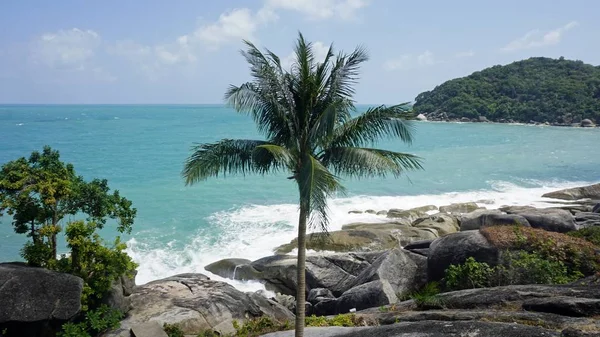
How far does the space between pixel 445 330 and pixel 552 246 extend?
6.94 meters

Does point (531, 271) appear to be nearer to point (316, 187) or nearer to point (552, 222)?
point (316, 187)

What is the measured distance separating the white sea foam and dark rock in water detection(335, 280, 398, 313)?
5103 mm

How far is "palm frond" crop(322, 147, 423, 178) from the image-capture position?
30.7 ft

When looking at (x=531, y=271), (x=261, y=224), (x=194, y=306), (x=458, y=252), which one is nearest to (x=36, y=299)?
(x=194, y=306)

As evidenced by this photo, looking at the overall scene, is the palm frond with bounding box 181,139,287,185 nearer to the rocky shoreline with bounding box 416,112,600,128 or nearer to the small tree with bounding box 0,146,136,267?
the small tree with bounding box 0,146,136,267

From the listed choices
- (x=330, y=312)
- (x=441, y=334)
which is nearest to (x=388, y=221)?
(x=330, y=312)

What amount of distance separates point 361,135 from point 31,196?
8703 mm

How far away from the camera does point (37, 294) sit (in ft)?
36.5

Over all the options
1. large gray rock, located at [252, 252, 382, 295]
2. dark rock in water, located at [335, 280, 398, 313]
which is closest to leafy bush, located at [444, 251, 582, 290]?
dark rock in water, located at [335, 280, 398, 313]

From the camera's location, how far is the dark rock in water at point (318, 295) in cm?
1671

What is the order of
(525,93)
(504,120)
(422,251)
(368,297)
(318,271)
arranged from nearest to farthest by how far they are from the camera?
(368,297)
(318,271)
(422,251)
(504,120)
(525,93)

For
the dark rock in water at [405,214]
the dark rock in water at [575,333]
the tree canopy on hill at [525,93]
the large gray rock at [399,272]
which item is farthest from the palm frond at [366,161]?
the tree canopy on hill at [525,93]

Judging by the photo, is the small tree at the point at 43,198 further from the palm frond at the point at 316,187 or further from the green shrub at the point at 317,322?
the palm frond at the point at 316,187

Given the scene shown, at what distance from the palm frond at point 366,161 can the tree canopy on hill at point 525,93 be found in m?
110
